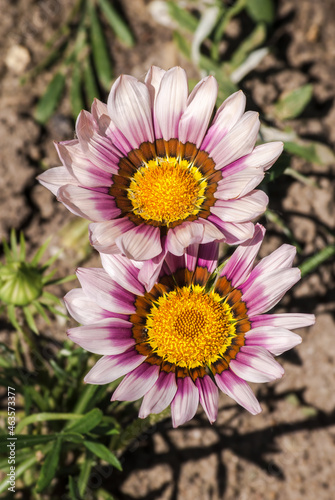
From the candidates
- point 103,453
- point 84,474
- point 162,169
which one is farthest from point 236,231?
point 84,474

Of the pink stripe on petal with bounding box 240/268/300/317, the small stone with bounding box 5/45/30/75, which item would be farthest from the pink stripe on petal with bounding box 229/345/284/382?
the small stone with bounding box 5/45/30/75

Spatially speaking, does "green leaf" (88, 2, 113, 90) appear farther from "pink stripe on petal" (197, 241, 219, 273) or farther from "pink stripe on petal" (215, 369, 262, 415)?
"pink stripe on petal" (215, 369, 262, 415)

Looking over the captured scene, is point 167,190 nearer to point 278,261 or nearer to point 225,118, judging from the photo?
point 225,118

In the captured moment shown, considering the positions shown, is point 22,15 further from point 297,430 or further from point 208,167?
point 297,430

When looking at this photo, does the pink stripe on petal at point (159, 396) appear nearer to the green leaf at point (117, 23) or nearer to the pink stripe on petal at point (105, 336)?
the pink stripe on petal at point (105, 336)

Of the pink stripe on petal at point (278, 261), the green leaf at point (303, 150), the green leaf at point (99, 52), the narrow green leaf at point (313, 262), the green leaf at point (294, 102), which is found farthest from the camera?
the green leaf at point (99, 52)

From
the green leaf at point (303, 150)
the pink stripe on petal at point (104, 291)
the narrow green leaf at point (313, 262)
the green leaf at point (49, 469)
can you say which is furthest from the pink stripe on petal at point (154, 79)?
the green leaf at point (49, 469)
